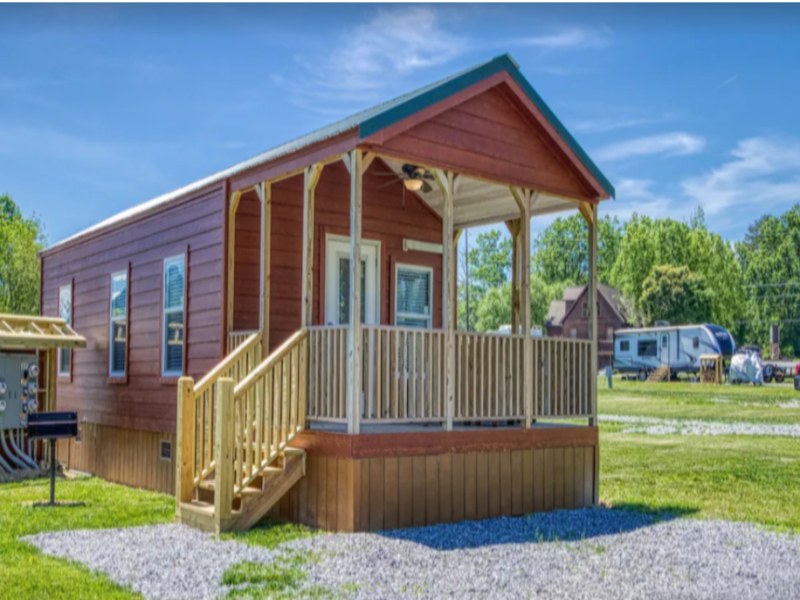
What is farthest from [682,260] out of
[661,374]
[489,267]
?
[661,374]

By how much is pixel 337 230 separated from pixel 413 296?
1.56 meters

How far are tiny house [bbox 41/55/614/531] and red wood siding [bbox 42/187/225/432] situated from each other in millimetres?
40

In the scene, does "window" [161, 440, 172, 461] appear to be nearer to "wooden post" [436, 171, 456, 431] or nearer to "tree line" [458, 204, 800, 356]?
"wooden post" [436, 171, 456, 431]

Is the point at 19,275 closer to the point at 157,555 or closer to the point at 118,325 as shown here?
the point at 118,325

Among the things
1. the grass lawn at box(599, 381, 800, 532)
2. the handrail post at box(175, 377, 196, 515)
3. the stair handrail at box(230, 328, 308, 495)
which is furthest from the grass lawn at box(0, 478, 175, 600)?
the grass lawn at box(599, 381, 800, 532)

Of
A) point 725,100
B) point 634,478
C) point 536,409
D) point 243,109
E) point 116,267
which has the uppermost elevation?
point 725,100

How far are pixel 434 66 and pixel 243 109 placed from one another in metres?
4.93

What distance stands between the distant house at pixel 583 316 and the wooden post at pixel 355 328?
50663mm

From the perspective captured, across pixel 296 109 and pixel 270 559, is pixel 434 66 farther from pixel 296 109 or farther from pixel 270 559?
pixel 270 559

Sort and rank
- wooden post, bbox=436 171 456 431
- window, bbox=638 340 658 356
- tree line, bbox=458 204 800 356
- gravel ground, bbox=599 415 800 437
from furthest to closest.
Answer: tree line, bbox=458 204 800 356, window, bbox=638 340 658 356, gravel ground, bbox=599 415 800 437, wooden post, bbox=436 171 456 431

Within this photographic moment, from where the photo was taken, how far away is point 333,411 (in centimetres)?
766

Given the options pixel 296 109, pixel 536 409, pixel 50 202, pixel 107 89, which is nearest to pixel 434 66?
pixel 296 109

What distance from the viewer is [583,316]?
58906 millimetres

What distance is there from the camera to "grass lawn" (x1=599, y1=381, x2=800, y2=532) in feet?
30.6
